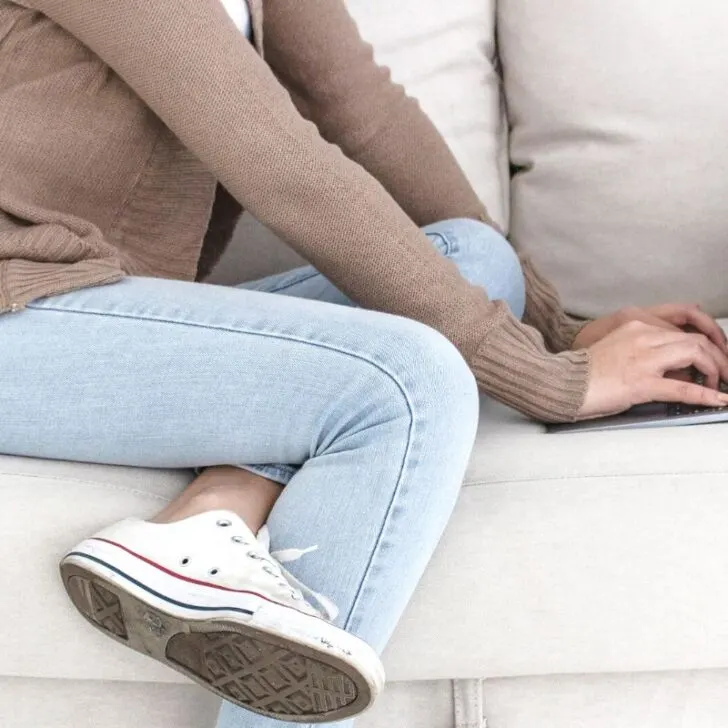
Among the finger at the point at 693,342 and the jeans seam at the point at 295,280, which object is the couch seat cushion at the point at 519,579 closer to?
the finger at the point at 693,342

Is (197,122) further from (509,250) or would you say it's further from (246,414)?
(509,250)

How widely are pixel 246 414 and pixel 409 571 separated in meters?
0.18

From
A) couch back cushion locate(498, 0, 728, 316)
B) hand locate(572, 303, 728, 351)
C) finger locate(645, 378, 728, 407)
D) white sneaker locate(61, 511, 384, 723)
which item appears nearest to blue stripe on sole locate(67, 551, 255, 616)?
white sneaker locate(61, 511, 384, 723)

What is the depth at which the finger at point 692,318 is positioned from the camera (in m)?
1.11

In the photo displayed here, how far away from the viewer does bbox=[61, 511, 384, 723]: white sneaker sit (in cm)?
62

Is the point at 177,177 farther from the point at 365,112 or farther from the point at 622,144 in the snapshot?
the point at 622,144

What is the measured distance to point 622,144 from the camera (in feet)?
4.47

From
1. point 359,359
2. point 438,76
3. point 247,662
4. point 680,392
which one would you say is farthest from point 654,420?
point 438,76

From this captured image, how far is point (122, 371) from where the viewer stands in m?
0.77

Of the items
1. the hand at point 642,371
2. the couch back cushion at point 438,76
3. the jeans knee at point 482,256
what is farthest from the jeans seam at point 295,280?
the hand at point 642,371

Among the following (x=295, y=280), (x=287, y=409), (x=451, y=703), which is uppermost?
(x=287, y=409)

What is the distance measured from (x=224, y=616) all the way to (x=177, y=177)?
0.51 meters

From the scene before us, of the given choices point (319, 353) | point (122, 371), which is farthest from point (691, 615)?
point (122, 371)

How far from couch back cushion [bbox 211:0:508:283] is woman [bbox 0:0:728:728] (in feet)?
1.34
